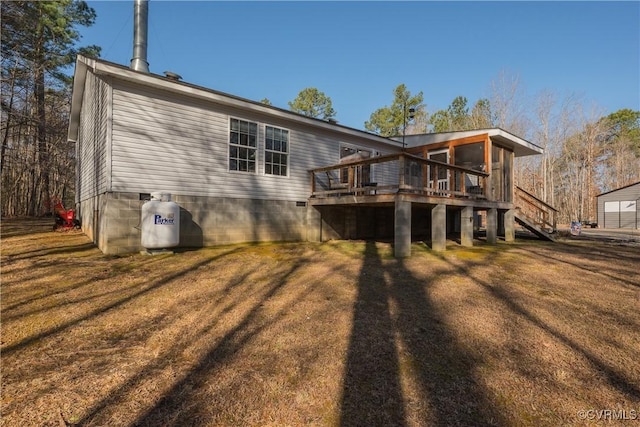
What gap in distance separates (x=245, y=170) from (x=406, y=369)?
26.2ft

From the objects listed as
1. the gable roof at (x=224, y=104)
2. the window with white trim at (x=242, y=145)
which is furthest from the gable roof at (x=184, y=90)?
the window with white trim at (x=242, y=145)

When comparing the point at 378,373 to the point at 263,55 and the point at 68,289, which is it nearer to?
the point at 68,289

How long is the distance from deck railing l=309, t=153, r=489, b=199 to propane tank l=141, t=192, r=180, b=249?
4.66 meters

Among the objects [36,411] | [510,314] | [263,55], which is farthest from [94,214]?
[263,55]

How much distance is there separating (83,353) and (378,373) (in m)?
2.75

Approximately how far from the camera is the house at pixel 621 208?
75.5 ft

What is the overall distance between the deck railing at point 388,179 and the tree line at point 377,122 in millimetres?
6896

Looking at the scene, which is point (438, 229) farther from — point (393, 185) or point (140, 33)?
point (140, 33)

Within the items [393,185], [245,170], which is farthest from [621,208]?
[245,170]

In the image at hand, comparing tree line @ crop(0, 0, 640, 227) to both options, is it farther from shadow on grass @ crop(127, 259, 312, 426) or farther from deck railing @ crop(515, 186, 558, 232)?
shadow on grass @ crop(127, 259, 312, 426)

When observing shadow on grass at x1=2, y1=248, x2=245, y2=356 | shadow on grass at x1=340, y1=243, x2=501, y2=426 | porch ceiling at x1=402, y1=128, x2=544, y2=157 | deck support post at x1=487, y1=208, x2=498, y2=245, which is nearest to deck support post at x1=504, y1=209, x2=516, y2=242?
deck support post at x1=487, y1=208, x2=498, y2=245

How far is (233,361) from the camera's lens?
8.95ft

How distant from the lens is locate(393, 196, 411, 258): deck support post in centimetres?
768

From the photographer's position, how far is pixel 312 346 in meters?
3.01
